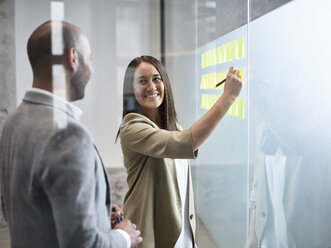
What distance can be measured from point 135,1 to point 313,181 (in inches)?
59.9

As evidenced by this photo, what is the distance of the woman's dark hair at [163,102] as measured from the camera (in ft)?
4.06

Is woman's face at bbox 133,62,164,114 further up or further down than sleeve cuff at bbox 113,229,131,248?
further up

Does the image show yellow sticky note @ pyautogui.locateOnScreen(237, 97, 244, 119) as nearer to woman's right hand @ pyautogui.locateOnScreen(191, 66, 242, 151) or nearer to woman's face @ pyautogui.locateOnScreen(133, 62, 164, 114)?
woman's right hand @ pyautogui.locateOnScreen(191, 66, 242, 151)

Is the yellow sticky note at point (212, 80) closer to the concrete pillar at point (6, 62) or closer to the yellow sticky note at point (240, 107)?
the yellow sticky note at point (240, 107)

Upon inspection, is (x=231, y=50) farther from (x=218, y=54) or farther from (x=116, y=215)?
(x=116, y=215)

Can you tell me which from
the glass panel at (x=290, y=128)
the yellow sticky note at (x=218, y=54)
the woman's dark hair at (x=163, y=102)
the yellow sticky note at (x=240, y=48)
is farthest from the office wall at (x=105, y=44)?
the glass panel at (x=290, y=128)

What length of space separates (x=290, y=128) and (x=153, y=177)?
44.7 inches

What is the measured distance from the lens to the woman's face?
124cm

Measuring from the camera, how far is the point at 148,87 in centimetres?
127

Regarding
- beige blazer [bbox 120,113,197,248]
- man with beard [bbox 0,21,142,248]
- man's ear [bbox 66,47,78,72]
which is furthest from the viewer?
beige blazer [bbox 120,113,197,248]

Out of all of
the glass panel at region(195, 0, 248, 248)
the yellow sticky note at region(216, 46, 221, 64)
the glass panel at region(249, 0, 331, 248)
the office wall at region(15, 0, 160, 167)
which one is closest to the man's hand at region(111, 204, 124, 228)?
the office wall at region(15, 0, 160, 167)

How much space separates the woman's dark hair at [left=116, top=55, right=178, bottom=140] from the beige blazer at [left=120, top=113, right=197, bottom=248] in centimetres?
3

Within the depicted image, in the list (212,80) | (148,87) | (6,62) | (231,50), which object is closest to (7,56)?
(6,62)

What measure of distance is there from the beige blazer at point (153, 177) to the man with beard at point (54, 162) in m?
0.21
